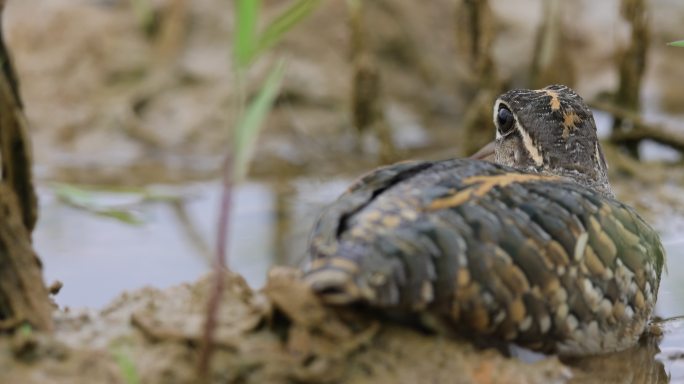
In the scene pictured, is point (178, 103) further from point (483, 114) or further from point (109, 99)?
point (483, 114)

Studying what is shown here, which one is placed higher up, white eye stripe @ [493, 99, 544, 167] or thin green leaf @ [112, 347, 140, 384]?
white eye stripe @ [493, 99, 544, 167]

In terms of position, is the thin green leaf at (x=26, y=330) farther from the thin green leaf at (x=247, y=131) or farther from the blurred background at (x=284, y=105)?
the blurred background at (x=284, y=105)

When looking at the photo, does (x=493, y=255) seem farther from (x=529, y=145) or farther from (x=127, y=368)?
(x=529, y=145)

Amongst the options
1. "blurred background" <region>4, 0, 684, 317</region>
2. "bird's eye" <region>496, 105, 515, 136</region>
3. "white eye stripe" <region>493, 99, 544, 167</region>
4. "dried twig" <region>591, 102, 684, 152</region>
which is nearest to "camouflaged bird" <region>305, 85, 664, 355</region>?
"white eye stripe" <region>493, 99, 544, 167</region>

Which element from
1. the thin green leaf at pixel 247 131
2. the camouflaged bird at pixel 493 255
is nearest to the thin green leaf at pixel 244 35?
the thin green leaf at pixel 247 131

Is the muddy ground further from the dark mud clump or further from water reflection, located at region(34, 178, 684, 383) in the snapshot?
the dark mud clump

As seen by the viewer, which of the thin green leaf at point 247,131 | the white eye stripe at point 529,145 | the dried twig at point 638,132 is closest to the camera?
the thin green leaf at point 247,131
